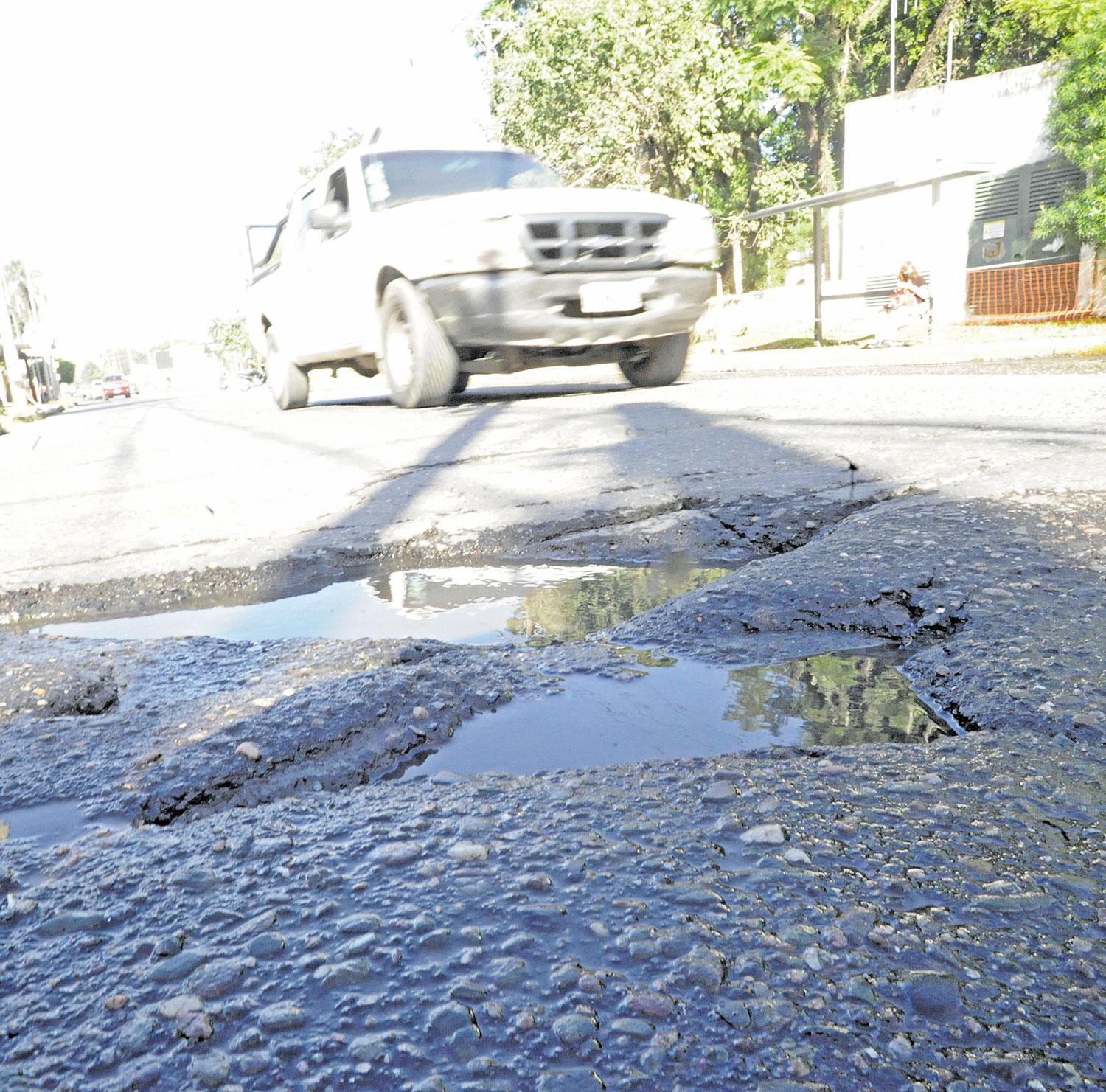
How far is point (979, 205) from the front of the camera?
1778cm

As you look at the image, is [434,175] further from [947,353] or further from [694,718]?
[694,718]

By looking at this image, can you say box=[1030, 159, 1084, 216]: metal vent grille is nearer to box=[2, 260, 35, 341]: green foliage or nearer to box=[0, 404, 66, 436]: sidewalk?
box=[0, 404, 66, 436]: sidewalk

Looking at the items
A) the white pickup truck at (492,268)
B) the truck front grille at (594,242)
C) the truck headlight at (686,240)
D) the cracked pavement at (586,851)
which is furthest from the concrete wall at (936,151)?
the cracked pavement at (586,851)

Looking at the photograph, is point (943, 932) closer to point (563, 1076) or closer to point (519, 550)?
point (563, 1076)

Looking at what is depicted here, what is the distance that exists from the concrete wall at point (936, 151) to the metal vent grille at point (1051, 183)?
259 mm

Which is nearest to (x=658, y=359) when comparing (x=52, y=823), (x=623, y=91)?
(x=52, y=823)

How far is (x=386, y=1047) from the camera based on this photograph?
0.76 m

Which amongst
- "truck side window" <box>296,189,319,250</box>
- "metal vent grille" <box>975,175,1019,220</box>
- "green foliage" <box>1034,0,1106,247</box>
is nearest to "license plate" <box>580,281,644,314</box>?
"truck side window" <box>296,189,319,250</box>

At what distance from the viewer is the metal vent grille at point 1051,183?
1661 centimetres

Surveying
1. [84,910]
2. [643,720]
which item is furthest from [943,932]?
[84,910]

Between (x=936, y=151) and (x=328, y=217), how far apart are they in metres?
16.5

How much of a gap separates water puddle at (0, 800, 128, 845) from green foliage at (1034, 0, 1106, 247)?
16927 mm

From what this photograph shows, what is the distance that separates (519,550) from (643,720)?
134 cm

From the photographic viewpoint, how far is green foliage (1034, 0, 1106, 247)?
1497 cm
